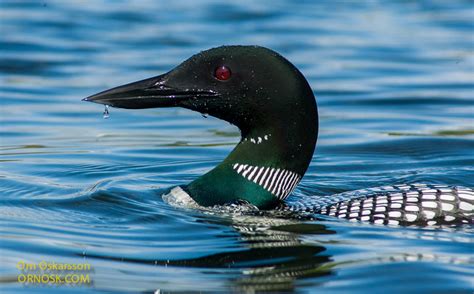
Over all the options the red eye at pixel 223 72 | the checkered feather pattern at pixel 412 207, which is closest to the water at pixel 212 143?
the checkered feather pattern at pixel 412 207

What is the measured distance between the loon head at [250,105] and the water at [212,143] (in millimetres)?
293

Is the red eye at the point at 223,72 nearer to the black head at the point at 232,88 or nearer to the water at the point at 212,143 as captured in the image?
the black head at the point at 232,88

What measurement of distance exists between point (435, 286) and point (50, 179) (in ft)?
11.3

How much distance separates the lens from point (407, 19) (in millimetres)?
15977

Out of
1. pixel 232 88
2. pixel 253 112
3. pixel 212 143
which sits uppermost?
pixel 232 88

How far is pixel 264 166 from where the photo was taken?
6.44 m

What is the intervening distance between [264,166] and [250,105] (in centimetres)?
36

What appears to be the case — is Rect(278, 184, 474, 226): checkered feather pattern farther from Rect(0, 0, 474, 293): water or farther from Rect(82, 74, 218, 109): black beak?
Rect(82, 74, 218, 109): black beak

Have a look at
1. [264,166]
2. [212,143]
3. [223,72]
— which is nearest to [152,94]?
[223,72]

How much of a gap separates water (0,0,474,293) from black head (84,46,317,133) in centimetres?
62

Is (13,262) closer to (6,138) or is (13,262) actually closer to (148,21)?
(6,138)

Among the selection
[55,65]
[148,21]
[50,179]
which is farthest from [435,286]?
[148,21]

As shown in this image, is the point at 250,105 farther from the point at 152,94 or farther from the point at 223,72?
the point at 152,94

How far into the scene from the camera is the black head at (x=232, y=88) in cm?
630
